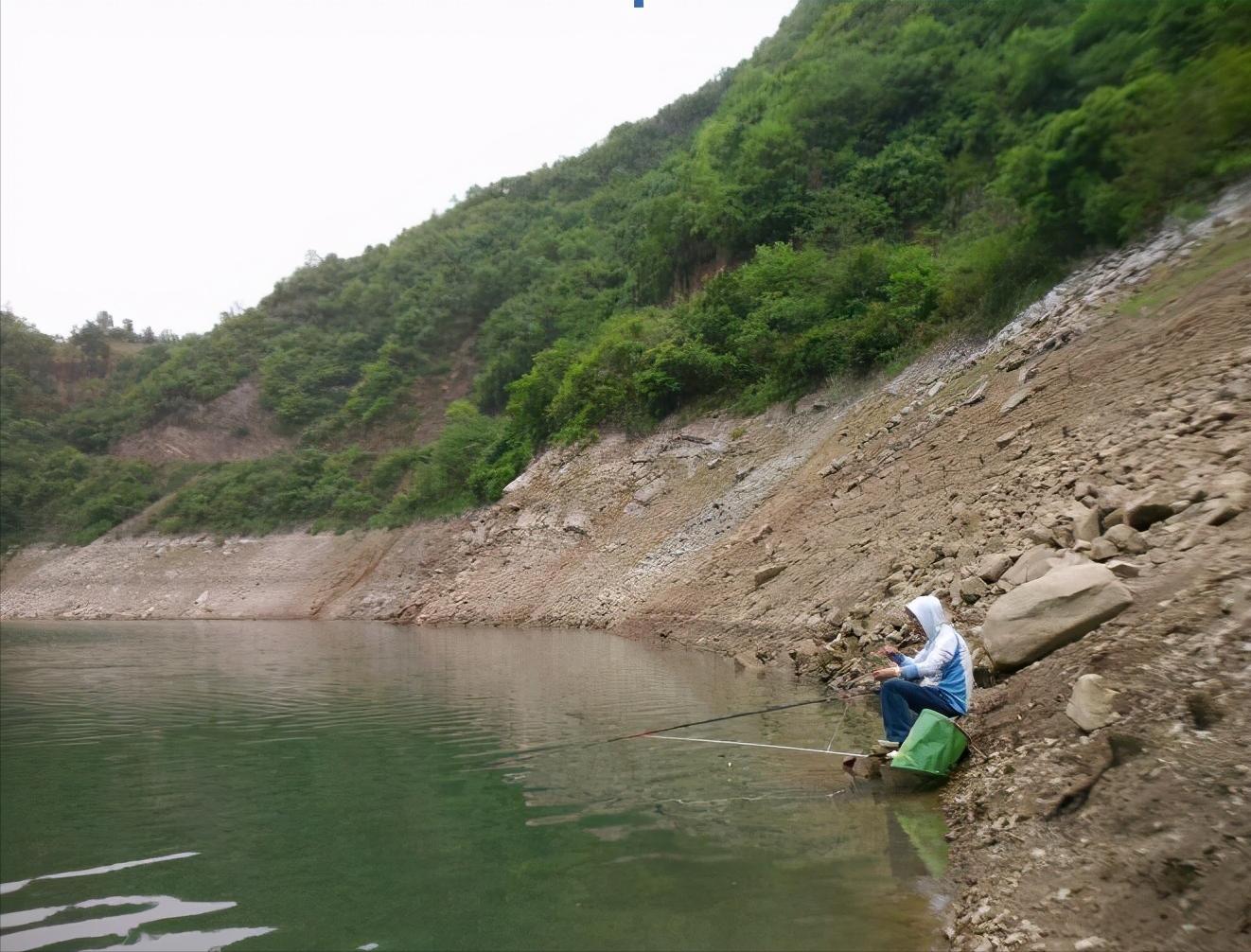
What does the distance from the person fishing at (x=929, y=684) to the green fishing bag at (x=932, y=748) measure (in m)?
0.37

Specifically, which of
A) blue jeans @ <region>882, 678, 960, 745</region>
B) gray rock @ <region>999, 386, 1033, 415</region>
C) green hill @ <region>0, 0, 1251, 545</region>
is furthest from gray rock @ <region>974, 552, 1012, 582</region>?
green hill @ <region>0, 0, 1251, 545</region>

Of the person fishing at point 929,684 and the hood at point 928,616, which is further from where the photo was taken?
the hood at point 928,616

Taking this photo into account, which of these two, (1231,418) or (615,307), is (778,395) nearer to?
(1231,418)

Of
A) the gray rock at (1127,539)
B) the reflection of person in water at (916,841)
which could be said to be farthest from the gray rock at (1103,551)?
the reflection of person in water at (916,841)

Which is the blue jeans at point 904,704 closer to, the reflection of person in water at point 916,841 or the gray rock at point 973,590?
the reflection of person in water at point 916,841

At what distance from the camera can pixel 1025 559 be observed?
9.87 metres

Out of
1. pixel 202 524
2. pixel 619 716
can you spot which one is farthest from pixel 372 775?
pixel 202 524

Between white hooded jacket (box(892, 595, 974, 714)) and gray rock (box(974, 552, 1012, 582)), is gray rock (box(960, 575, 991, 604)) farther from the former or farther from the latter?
white hooded jacket (box(892, 595, 974, 714))

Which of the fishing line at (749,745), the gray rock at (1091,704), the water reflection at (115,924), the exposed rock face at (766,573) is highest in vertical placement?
the water reflection at (115,924)

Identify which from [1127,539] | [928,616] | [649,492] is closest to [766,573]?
[649,492]

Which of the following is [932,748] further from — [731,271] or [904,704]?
[731,271]

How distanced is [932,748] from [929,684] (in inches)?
26.9

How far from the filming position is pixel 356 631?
1145 inches

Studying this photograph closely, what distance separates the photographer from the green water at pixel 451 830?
426 cm
